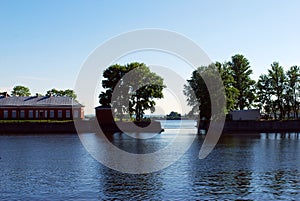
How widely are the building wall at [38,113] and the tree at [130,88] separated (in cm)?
1014

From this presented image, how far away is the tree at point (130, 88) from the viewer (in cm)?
10594

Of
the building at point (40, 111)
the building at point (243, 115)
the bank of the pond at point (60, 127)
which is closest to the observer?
the bank of the pond at point (60, 127)

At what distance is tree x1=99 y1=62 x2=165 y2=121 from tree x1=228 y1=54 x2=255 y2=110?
2649cm

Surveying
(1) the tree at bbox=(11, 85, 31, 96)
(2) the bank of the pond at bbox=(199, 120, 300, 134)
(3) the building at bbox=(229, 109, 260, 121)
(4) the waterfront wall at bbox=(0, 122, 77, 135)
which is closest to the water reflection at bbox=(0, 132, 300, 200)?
(4) the waterfront wall at bbox=(0, 122, 77, 135)

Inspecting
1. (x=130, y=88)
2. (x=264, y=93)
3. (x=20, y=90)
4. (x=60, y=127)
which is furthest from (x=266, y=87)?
(x=20, y=90)

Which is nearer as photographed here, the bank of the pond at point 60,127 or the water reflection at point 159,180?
the water reflection at point 159,180

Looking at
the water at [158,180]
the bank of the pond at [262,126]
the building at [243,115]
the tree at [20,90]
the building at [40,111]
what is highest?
the tree at [20,90]

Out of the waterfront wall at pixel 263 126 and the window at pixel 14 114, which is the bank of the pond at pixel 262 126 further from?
the window at pixel 14 114

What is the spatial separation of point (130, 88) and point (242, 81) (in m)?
37.1

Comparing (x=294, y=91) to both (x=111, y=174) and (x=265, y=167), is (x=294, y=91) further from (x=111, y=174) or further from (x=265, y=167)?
(x=111, y=174)

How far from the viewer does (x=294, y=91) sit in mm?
120062

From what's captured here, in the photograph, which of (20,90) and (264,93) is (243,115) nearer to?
(264,93)

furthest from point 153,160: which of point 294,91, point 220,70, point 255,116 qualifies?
point 294,91

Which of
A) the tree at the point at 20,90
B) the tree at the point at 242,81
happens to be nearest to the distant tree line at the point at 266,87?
the tree at the point at 242,81
